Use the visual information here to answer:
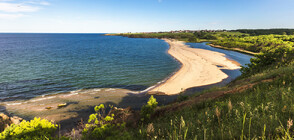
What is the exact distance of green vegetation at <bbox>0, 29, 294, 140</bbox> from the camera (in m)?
3.66

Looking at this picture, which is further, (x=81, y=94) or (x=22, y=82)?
(x=22, y=82)

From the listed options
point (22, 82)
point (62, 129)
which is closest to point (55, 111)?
point (62, 129)

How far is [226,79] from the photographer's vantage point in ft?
97.6

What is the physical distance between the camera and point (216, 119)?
5.58 m

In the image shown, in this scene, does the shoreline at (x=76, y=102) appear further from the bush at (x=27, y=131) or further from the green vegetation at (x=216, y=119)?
the bush at (x=27, y=131)

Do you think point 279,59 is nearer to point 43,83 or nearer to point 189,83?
point 189,83

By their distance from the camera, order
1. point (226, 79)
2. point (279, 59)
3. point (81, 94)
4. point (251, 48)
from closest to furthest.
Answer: point (279, 59)
point (81, 94)
point (226, 79)
point (251, 48)

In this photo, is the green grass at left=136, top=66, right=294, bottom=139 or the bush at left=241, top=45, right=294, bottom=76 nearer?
the green grass at left=136, top=66, right=294, bottom=139

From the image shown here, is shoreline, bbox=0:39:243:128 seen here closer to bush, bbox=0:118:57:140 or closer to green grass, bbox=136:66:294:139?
bush, bbox=0:118:57:140

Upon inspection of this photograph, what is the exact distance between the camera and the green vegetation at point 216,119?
366 centimetres

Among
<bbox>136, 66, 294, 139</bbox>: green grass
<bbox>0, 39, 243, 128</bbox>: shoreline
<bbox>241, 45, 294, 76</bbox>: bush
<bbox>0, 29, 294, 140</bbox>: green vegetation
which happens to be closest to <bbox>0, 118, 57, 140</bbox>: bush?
<bbox>0, 29, 294, 140</bbox>: green vegetation

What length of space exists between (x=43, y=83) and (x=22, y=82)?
4476 millimetres

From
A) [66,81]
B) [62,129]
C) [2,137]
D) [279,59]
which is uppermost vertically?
[279,59]

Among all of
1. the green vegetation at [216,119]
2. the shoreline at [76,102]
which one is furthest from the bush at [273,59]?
the shoreline at [76,102]
